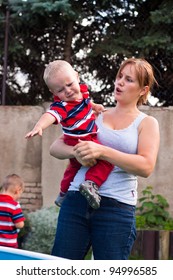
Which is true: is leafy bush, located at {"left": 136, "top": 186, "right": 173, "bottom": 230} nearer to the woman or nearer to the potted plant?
the potted plant

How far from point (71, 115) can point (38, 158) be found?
16.9 ft

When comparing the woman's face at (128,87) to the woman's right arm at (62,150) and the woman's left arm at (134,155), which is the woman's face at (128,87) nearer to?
the woman's left arm at (134,155)

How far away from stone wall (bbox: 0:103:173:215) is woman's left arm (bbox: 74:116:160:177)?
5.08m

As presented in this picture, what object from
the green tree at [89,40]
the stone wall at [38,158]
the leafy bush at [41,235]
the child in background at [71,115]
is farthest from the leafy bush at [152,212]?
the child in background at [71,115]

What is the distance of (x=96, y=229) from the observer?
278 centimetres

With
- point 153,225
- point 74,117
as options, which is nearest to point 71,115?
point 74,117

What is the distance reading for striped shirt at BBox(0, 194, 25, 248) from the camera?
17.4ft

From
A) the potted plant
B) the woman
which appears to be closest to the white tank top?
the woman

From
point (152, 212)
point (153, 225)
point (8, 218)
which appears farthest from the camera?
point (152, 212)

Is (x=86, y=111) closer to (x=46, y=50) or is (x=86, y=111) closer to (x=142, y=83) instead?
(x=142, y=83)

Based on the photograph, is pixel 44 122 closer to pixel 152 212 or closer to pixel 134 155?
pixel 134 155

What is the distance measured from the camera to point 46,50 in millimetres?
9273

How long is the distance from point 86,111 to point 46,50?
6.39 m

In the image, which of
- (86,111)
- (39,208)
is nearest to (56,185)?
(39,208)
